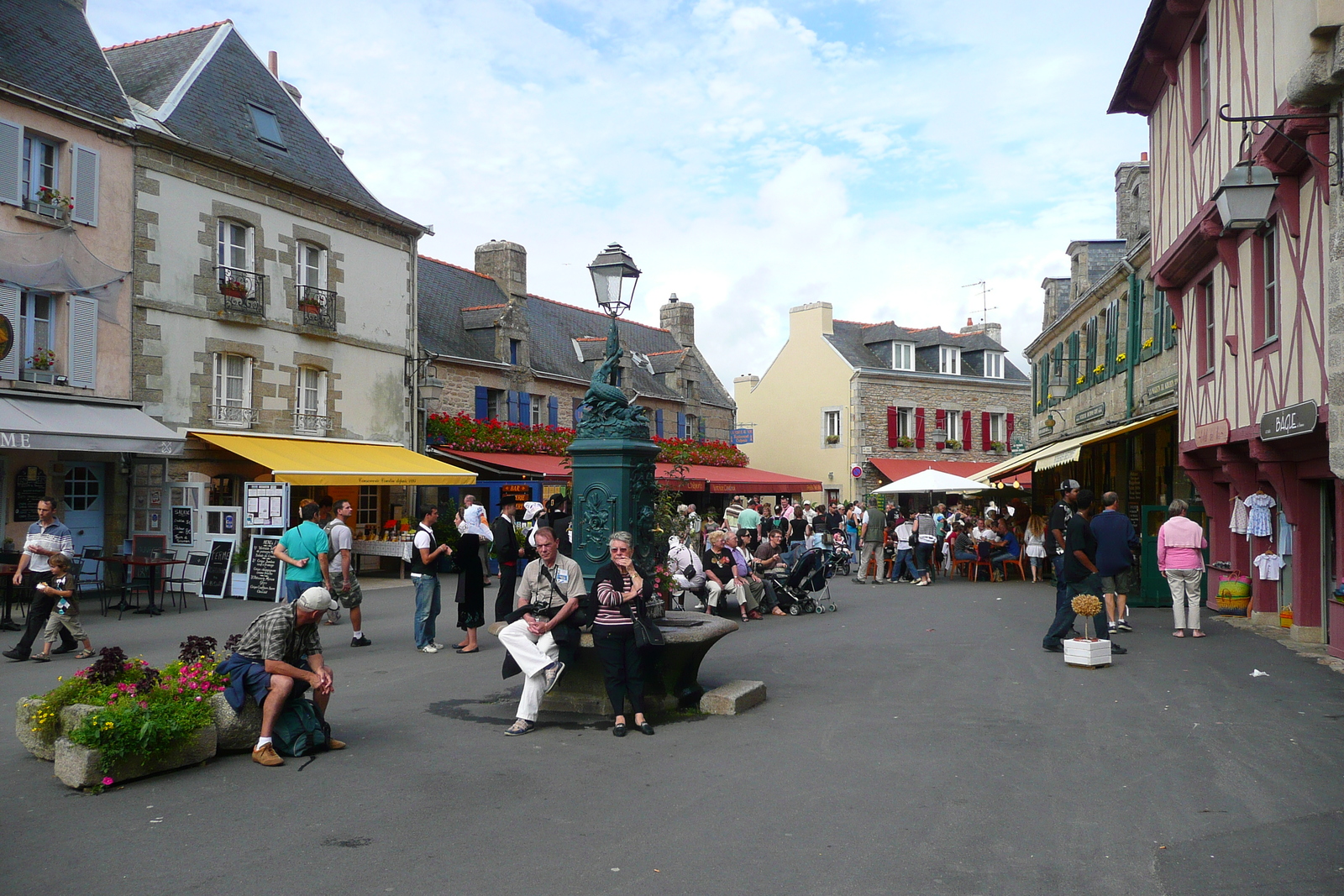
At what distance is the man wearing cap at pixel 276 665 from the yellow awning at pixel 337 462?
11505 mm

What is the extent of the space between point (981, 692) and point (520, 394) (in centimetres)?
2113

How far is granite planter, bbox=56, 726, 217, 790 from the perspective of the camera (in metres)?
5.33

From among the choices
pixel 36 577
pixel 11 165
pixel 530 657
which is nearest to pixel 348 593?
pixel 36 577

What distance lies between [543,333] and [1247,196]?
2424 centimetres

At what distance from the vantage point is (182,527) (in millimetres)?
16062

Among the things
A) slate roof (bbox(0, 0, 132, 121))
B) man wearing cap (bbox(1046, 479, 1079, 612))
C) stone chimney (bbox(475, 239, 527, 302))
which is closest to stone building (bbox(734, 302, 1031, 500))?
stone chimney (bbox(475, 239, 527, 302))

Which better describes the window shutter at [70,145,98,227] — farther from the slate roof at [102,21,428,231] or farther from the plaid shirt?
the plaid shirt

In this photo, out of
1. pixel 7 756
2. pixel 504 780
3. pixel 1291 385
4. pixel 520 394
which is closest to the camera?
pixel 504 780

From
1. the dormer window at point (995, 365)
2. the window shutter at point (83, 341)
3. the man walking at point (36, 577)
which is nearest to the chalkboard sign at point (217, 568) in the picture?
the window shutter at point (83, 341)

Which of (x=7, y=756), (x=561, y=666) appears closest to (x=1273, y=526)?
(x=561, y=666)

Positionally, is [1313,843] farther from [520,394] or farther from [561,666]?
[520,394]

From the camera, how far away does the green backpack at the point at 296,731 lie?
607cm

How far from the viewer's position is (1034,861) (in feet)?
14.4

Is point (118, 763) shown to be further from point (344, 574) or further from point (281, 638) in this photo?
point (344, 574)
